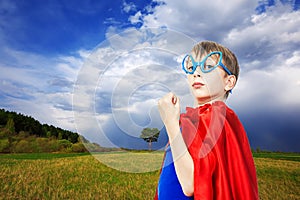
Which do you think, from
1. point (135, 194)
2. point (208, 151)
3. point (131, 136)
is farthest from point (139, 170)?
point (135, 194)

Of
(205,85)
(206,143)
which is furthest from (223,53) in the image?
(206,143)

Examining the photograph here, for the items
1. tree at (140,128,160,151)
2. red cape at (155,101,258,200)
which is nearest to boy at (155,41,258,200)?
red cape at (155,101,258,200)

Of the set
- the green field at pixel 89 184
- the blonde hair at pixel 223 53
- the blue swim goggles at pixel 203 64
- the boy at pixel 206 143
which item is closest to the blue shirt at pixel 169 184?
the boy at pixel 206 143

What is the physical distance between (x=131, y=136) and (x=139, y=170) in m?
0.32

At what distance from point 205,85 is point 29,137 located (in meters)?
22.8

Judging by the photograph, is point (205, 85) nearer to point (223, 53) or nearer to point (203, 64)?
point (203, 64)

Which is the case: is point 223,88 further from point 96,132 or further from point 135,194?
point 135,194

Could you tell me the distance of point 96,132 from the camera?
1.85m

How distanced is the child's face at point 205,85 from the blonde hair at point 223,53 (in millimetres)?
90

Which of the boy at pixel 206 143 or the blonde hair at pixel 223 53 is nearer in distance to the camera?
the boy at pixel 206 143

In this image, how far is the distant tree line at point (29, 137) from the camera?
771 inches

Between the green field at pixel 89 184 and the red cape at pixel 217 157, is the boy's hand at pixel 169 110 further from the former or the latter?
the green field at pixel 89 184

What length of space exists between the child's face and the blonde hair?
0.29 feet

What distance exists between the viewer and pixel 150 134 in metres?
1.79
